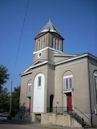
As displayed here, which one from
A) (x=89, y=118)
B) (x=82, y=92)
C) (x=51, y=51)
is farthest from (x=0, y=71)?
(x=89, y=118)

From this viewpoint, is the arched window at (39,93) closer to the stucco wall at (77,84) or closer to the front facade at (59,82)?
the front facade at (59,82)

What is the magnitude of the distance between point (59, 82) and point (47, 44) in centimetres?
807

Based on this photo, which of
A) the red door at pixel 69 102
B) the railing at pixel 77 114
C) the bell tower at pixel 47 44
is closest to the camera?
the railing at pixel 77 114

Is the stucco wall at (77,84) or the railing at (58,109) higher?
the stucco wall at (77,84)

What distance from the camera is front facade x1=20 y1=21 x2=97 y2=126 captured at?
2573cm

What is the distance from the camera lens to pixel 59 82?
3036 centimetres

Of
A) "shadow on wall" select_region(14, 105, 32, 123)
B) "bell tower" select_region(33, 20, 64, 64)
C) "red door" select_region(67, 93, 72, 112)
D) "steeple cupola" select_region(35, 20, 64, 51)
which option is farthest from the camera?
"steeple cupola" select_region(35, 20, 64, 51)

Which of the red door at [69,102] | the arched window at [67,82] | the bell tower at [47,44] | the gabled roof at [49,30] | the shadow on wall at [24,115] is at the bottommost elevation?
the shadow on wall at [24,115]

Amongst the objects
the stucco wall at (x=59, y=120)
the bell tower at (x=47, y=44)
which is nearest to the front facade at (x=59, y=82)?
the bell tower at (x=47, y=44)

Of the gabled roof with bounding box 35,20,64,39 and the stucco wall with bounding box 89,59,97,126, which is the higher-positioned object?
the gabled roof with bounding box 35,20,64,39

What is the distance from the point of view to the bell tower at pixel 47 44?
33781mm

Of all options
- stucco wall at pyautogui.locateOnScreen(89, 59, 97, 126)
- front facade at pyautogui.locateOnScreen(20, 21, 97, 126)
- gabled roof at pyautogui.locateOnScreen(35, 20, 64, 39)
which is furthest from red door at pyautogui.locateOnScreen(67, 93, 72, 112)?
gabled roof at pyautogui.locateOnScreen(35, 20, 64, 39)

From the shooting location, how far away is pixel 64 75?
98.3 ft

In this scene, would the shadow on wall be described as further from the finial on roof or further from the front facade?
the finial on roof
